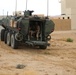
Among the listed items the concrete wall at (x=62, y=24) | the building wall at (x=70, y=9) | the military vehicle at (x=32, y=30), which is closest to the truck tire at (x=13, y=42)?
the military vehicle at (x=32, y=30)

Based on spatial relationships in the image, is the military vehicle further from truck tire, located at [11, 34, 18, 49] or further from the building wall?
the building wall

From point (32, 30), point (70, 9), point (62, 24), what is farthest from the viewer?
point (70, 9)

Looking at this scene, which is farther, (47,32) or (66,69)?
(47,32)

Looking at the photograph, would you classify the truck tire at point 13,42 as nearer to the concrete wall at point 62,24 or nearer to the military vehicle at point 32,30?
the military vehicle at point 32,30

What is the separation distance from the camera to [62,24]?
205ft

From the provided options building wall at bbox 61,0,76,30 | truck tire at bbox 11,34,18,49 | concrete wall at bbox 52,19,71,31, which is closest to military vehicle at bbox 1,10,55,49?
truck tire at bbox 11,34,18,49

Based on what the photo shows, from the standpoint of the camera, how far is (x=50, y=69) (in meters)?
12.5

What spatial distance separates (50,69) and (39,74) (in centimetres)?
131

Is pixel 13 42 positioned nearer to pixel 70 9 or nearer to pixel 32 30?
pixel 32 30

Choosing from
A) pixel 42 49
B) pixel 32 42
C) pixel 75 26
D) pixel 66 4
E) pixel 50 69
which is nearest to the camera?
pixel 50 69

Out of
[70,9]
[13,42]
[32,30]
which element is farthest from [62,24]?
[32,30]

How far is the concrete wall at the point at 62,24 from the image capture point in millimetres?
61312

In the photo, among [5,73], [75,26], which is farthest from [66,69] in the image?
[75,26]

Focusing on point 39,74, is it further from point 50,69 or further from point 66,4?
point 66,4
